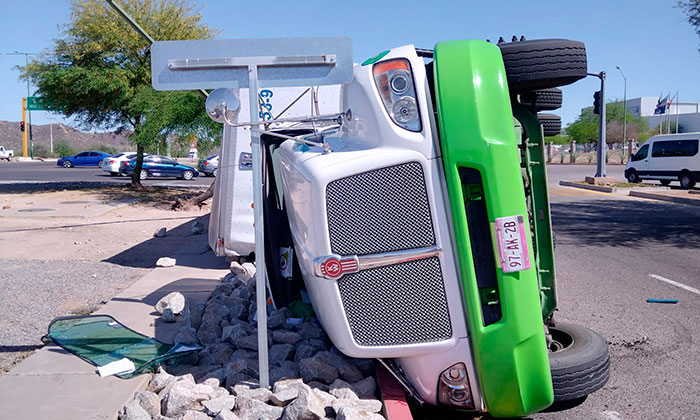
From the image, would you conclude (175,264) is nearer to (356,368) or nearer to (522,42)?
(356,368)

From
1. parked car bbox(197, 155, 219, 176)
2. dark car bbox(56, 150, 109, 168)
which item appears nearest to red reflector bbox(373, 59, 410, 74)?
parked car bbox(197, 155, 219, 176)

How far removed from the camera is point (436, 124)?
3.18 metres

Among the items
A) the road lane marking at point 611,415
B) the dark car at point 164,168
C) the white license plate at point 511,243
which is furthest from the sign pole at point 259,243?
the dark car at point 164,168

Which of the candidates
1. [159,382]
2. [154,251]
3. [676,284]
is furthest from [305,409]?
[154,251]

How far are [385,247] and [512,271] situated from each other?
0.66 meters

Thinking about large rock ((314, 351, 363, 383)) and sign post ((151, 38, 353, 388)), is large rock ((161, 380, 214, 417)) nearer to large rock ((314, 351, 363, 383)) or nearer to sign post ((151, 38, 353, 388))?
sign post ((151, 38, 353, 388))

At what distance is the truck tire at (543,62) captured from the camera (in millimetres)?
3576

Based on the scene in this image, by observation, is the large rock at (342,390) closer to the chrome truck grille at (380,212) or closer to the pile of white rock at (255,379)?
the pile of white rock at (255,379)

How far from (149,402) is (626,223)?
1318 centimetres

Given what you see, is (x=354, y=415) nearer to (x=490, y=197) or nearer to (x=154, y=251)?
(x=490, y=197)

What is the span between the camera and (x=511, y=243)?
122 inches

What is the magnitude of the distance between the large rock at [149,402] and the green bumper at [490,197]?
1.88 metres

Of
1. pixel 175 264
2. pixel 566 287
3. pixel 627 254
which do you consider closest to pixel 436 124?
pixel 566 287

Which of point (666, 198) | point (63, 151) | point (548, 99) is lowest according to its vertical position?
point (666, 198)
